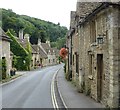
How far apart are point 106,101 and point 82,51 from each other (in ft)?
26.9

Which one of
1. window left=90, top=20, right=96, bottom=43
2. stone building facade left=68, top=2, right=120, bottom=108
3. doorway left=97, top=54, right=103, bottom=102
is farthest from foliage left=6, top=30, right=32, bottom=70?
doorway left=97, top=54, right=103, bottom=102

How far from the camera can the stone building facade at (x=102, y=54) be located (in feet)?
47.1

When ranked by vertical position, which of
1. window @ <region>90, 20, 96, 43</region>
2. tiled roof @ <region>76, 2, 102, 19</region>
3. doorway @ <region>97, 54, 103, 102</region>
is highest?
tiled roof @ <region>76, 2, 102, 19</region>

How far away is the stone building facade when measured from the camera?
14.4m

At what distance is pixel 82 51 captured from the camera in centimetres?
2355

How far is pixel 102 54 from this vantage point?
1716 centimetres

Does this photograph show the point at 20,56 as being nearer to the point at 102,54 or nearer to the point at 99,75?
the point at 99,75

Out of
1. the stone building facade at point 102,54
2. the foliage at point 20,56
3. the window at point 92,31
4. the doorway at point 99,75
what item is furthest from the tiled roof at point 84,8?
the foliage at point 20,56

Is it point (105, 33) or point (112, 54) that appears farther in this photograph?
point (105, 33)

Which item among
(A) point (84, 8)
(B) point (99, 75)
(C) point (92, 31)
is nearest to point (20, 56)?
(A) point (84, 8)

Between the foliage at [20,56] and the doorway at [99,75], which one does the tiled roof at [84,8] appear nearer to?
the doorway at [99,75]

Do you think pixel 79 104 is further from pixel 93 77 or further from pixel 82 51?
pixel 82 51

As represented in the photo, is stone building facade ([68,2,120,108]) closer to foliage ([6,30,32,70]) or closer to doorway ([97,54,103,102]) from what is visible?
doorway ([97,54,103,102])

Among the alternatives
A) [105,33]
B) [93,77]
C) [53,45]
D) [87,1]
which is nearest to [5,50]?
[87,1]
